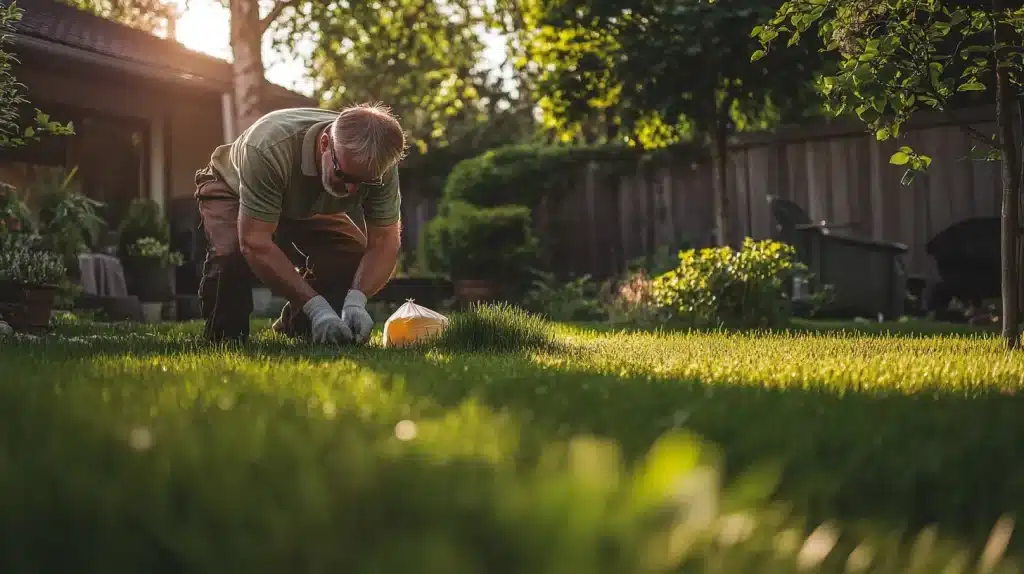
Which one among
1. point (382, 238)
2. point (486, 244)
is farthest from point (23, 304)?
point (486, 244)

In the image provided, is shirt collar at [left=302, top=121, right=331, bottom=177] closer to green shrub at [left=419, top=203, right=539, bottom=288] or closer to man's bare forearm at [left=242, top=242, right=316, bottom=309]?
man's bare forearm at [left=242, top=242, right=316, bottom=309]

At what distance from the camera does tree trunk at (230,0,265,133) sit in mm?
10836

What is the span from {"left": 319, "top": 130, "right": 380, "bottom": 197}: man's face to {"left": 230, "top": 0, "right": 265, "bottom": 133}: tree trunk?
6.77 meters

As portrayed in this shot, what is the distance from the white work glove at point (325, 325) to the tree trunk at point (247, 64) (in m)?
6.85

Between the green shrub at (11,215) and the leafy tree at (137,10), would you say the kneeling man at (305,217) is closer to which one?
the green shrub at (11,215)

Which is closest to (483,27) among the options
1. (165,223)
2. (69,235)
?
(165,223)

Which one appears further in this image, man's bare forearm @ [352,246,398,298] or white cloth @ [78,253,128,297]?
white cloth @ [78,253,128,297]

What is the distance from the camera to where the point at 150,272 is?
33.1 feet

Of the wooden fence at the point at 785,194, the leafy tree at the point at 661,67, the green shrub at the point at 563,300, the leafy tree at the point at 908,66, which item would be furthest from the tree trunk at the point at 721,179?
the leafy tree at the point at 908,66

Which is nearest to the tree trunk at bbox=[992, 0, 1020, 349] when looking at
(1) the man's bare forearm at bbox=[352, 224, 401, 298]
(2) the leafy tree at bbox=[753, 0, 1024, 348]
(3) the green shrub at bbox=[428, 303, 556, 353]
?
(2) the leafy tree at bbox=[753, 0, 1024, 348]

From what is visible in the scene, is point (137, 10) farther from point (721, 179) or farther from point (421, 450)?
point (421, 450)

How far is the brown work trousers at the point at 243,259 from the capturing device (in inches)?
195

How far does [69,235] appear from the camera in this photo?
29.6 feet

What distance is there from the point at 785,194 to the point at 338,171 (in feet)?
30.5
